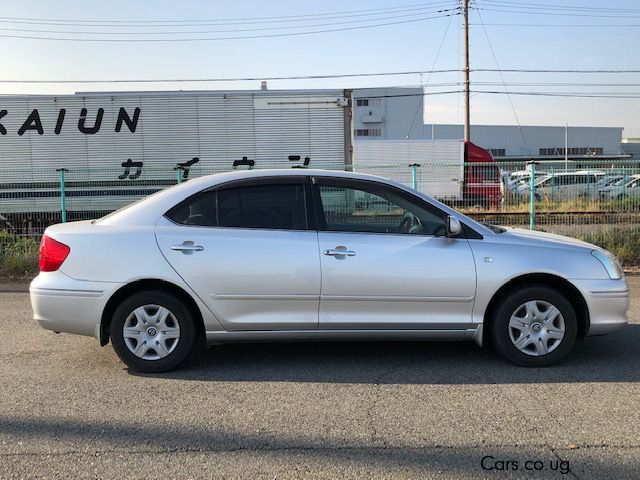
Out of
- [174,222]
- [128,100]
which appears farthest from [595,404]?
[128,100]

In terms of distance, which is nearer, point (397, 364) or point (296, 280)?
→ point (296, 280)

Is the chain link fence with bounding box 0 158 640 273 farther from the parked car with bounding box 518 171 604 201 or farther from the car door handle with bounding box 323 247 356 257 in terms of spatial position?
the car door handle with bounding box 323 247 356 257

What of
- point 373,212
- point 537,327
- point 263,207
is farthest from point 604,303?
point 263,207

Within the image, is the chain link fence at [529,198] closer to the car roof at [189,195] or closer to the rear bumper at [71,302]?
the car roof at [189,195]

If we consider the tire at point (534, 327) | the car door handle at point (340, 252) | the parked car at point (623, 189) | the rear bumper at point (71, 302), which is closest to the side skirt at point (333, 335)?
the tire at point (534, 327)

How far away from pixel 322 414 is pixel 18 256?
7765 millimetres

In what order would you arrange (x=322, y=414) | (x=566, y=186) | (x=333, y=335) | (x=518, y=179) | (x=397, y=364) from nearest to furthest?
(x=322, y=414)
(x=333, y=335)
(x=397, y=364)
(x=566, y=186)
(x=518, y=179)

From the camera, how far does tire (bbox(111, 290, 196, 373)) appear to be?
4.68 metres

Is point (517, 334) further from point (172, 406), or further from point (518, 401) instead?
point (172, 406)

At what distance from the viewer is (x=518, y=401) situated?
164 inches

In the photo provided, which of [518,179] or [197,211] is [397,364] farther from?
[518,179]

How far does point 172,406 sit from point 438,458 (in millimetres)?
1871

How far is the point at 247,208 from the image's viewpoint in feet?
15.9

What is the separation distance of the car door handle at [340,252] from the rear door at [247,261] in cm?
12
